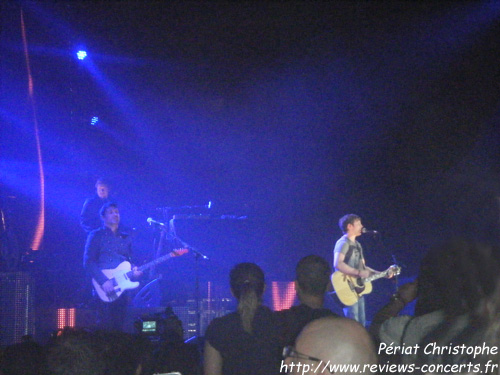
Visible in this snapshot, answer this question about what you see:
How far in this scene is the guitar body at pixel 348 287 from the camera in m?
7.06

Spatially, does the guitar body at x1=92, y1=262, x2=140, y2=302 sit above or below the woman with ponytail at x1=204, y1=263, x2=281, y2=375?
above

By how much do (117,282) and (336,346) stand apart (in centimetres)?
612

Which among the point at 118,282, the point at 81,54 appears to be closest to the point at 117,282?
the point at 118,282

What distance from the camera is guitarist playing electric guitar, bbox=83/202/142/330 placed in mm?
7301

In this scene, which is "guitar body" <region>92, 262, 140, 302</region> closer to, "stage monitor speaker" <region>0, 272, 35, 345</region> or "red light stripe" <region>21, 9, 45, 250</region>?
"stage monitor speaker" <region>0, 272, 35, 345</region>

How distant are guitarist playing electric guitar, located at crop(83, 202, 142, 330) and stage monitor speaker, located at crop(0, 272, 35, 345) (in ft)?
2.69

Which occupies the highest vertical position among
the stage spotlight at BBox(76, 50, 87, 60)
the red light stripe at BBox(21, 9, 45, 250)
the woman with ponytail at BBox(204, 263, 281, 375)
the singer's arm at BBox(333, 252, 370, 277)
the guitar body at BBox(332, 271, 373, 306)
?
the stage spotlight at BBox(76, 50, 87, 60)

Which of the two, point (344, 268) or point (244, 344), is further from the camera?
point (344, 268)

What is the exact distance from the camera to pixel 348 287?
7.11m

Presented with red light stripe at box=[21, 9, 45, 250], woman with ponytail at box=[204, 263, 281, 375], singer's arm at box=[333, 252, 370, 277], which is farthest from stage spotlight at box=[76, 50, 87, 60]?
woman with ponytail at box=[204, 263, 281, 375]

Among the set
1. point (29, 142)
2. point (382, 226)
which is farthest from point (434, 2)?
point (29, 142)

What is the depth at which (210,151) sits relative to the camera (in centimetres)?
1122

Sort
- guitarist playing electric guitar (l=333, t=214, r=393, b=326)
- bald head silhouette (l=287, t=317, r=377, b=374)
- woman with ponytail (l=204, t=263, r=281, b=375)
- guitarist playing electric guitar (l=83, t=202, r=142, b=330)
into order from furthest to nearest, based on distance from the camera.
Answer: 1. guitarist playing electric guitar (l=83, t=202, r=142, b=330)
2. guitarist playing electric guitar (l=333, t=214, r=393, b=326)
3. woman with ponytail (l=204, t=263, r=281, b=375)
4. bald head silhouette (l=287, t=317, r=377, b=374)

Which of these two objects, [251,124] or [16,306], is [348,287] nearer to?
[16,306]
